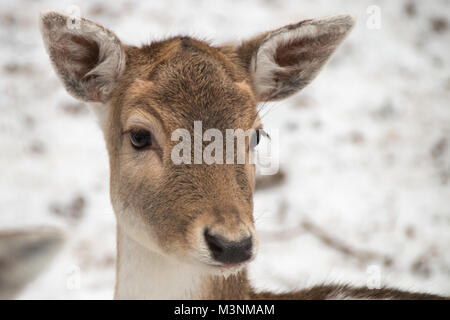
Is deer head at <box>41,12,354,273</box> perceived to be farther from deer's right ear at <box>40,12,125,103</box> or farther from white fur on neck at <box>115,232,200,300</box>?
white fur on neck at <box>115,232,200,300</box>

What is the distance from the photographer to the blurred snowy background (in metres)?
5.69

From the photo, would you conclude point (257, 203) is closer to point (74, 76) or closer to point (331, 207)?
point (331, 207)

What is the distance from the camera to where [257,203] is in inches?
249

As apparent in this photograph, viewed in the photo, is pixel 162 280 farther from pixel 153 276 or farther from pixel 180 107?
pixel 180 107

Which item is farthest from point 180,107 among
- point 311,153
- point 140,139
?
point 311,153

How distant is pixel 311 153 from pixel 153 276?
13.3ft

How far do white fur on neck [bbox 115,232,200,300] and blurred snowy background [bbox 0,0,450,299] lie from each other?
1685mm

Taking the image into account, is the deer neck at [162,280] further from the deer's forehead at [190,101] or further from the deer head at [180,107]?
the deer's forehead at [190,101]

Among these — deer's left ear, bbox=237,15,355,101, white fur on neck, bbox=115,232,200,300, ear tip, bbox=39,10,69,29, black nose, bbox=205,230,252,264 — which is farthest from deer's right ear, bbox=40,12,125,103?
black nose, bbox=205,230,252,264

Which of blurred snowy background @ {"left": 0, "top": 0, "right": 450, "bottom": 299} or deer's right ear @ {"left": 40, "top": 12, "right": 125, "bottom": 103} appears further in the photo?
blurred snowy background @ {"left": 0, "top": 0, "right": 450, "bottom": 299}

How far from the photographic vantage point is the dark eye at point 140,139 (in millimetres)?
3016

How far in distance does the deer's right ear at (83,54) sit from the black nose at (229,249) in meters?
1.24
